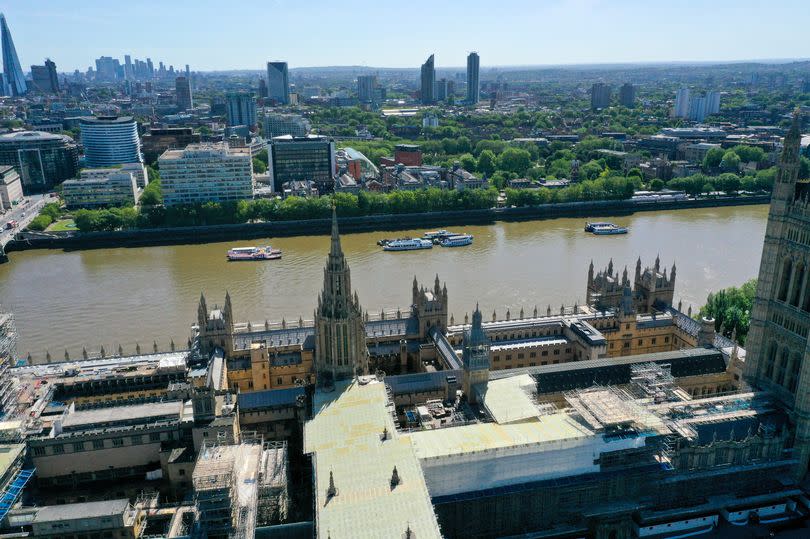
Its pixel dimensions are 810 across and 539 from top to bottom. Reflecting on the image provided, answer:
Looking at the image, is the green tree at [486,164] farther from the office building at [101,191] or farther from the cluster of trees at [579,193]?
the office building at [101,191]

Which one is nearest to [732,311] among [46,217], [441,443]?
[441,443]

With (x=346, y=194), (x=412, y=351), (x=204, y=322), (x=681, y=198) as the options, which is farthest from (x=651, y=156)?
(x=204, y=322)

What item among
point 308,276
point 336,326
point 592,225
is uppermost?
point 336,326

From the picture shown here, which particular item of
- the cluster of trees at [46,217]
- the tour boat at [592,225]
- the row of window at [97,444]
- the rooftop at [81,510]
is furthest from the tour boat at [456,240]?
the rooftop at [81,510]

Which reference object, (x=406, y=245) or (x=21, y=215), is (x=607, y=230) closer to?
(x=406, y=245)

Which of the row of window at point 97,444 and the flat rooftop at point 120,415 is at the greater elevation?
the flat rooftop at point 120,415

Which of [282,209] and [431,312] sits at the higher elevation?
[431,312]

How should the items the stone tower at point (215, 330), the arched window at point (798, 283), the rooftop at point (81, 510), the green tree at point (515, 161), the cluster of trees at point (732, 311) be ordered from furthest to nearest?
the green tree at point (515, 161) → the cluster of trees at point (732, 311) → the stone tower at point (215, 330) → the arched window at point (798, 283) → the rooftop at point (81, 510)

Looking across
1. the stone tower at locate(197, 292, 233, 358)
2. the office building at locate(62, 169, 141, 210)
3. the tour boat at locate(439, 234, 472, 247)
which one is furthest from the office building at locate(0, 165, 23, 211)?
the stone tower at locate(197, 292, 233, 358)
